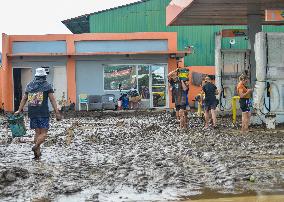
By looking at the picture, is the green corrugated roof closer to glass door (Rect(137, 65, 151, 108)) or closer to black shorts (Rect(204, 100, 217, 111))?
glass door (Rect(137, 65, 151, 108))

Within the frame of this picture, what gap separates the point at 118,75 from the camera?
90.4ft

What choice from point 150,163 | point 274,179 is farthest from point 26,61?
point 274,179

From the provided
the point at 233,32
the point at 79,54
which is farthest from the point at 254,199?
the point at 79,54

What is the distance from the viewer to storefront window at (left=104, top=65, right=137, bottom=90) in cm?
2753

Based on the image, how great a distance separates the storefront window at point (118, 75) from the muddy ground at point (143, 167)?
14425 mm

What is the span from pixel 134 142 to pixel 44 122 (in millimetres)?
3007

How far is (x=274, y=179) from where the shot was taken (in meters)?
7.02

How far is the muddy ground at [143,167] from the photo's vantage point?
6398 millimetres

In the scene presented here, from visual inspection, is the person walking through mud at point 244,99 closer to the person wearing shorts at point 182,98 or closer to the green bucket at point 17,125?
the person wearing shorts at point 182,98

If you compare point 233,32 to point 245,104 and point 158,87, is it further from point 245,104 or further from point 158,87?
point 158,87

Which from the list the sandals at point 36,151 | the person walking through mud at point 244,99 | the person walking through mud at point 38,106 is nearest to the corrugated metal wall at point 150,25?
the person walking through mud at point 244,99

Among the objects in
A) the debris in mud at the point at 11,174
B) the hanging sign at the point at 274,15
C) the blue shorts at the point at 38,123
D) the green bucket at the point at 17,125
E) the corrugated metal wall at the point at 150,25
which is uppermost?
the corrugated metal wall at the point at 150,25

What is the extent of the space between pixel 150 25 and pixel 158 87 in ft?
27.9

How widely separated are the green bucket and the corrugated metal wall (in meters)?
23.5
